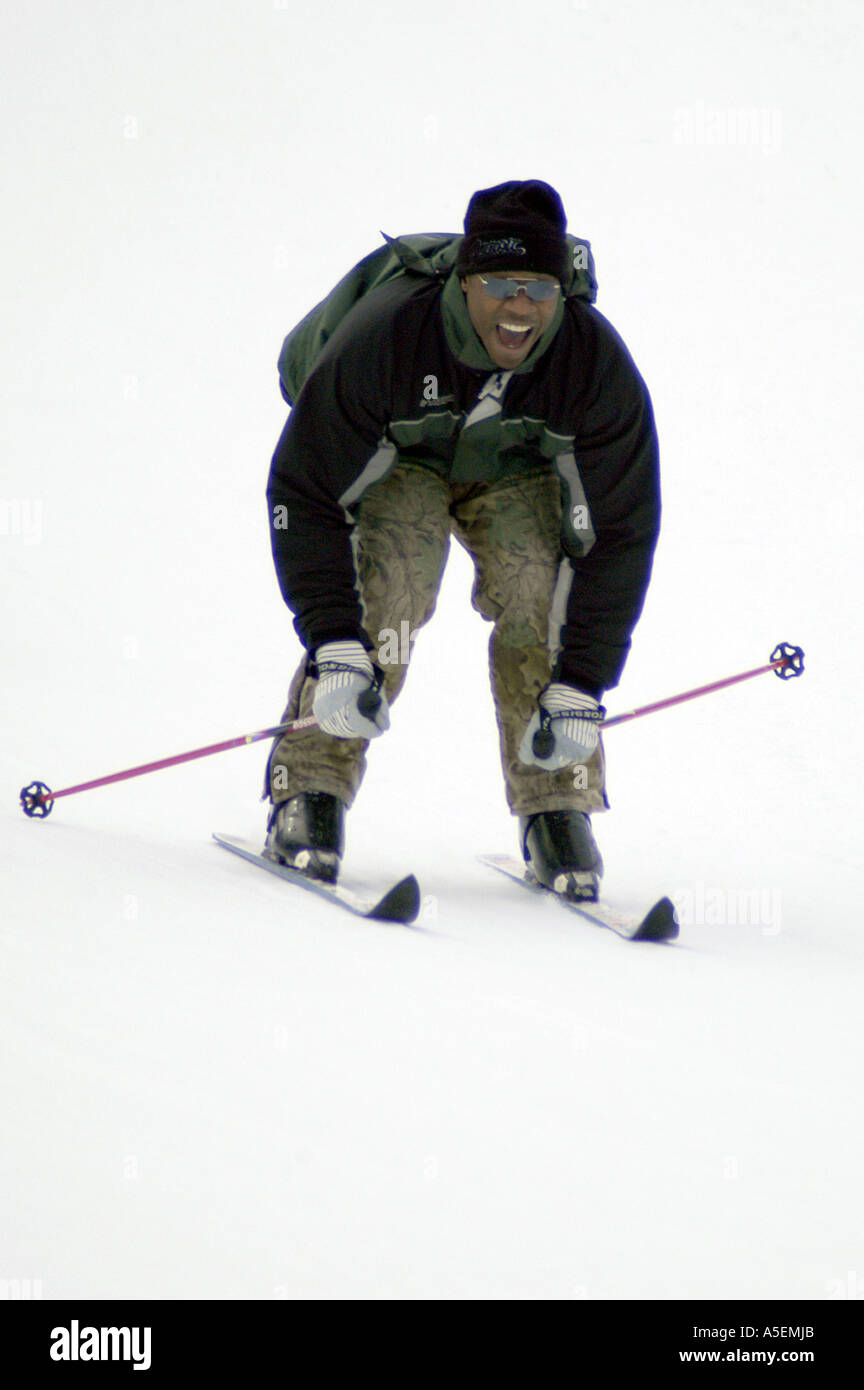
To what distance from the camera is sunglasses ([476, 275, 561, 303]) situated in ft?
7.09

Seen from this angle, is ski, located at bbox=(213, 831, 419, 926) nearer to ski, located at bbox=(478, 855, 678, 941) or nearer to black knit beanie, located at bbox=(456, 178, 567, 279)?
ski, located at bbox=(478, 855, 678, 941)

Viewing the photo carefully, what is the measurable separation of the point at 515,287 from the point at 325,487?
1.52ft

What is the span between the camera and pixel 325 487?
2307 millimetres

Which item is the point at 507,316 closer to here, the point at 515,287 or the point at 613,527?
the point at 515,287

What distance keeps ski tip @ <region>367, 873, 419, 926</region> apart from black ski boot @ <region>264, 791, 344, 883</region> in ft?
0.73

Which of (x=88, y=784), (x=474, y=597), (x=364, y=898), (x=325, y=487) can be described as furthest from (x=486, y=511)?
(x=88, y=784)

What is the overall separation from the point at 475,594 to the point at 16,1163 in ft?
5.41

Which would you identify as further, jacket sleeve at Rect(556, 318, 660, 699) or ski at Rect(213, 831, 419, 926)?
jacket sleeve at Rect(556, 318, 660, 699)

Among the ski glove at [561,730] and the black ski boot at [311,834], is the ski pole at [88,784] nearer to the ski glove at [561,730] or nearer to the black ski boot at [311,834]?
the black ski boot at [311,834]

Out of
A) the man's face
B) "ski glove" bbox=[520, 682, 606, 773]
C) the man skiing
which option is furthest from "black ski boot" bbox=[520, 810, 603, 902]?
the man's face

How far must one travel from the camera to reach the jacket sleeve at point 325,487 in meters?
2.27

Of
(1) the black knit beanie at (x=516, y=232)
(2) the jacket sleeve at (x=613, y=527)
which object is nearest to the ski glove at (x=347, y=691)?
(2) the jacket sleeve at (x=613, y=527)

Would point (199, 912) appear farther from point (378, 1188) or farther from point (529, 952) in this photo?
point (378, 1188)

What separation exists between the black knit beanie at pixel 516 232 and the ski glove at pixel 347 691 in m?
0.67
